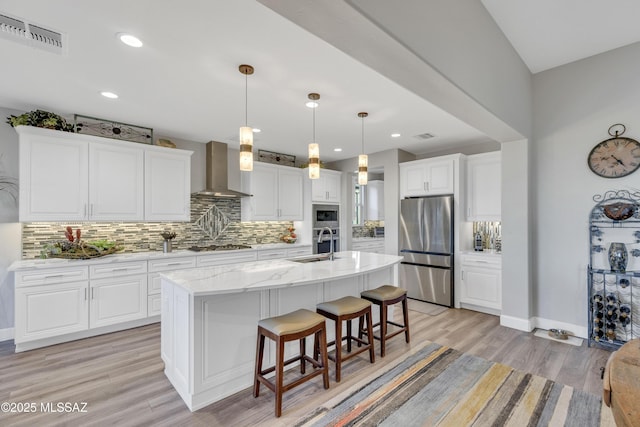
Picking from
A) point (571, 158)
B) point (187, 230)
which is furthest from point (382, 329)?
point (187, 230)

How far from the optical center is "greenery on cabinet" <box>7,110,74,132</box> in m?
3.21

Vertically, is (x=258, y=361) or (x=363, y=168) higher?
(x=363, y=168)

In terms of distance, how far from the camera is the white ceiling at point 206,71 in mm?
1848

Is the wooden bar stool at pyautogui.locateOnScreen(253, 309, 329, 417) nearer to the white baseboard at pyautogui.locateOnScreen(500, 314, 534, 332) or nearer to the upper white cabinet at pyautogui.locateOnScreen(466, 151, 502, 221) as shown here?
the white baseboard at pyautogui.locateOnScreen(500, 314, 534, 332)

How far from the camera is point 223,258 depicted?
449 cm

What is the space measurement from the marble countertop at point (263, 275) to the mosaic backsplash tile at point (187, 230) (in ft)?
7.13

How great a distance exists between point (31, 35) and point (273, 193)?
3.73 m

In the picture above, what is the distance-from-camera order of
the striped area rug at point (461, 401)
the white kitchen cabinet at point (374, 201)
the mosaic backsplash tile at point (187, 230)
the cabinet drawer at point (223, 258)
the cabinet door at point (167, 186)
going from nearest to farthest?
the striped area rug at point (461, 401) < the mosaic backsplash tile at point (187, 230) < the cabinet door at point (167, 186) < the cabinet drawer at point (223, 258) < the white kitchen cabinet at point (374, 201)

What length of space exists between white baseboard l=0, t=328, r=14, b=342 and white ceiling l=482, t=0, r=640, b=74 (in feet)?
18.9

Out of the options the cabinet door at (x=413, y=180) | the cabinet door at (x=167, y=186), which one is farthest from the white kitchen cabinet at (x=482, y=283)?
the cabinet door at (x=167, y=186)

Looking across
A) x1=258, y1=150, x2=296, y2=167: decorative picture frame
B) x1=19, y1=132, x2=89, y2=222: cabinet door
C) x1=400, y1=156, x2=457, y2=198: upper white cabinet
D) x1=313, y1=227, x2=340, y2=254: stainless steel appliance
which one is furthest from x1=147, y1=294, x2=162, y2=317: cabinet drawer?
x1=400, y1=156, x2=457, y2=198: upper white cabinet

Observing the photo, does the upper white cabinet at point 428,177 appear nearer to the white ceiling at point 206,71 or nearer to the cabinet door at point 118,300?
the white ceiling at point 206,71

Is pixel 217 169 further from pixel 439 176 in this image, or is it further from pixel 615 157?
pixel 615 157

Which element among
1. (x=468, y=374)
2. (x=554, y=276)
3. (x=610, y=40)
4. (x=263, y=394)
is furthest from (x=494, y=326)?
(x=610, y=40)
